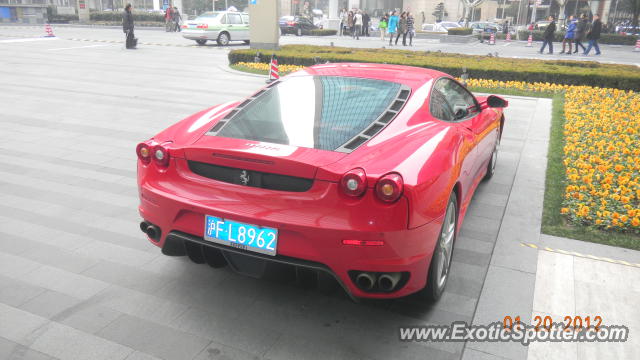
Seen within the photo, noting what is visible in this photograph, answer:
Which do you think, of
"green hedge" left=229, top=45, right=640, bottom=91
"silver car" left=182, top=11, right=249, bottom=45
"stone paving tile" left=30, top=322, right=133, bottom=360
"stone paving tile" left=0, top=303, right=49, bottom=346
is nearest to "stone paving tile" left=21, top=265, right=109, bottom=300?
"stone paving tile" left=0, top=303, right=49, bottom=346

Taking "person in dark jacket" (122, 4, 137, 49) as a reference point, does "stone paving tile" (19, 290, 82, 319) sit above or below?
below

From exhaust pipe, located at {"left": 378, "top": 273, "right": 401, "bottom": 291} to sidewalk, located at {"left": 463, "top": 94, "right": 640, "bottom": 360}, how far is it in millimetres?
609

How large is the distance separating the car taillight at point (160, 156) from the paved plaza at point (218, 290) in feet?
2.99

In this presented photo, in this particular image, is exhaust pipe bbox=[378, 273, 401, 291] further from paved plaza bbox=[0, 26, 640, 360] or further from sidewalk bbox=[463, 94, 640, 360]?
sidewalk bbox=[463, 94, 640, 360]

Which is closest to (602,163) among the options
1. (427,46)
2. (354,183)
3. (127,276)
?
(354,183)

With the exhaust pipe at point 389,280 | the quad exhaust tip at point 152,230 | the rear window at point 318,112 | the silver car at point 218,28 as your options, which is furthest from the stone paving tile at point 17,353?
the silver car at point 218,28

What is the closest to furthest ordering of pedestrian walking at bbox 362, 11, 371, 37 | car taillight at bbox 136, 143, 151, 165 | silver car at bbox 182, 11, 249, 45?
car taillight at bbox 136, 143, 151, 165, silver car at bbox 182, 11, 249, 45, pedestrian walking at bbox 362, 11, 371, 37

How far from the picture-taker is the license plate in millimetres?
2967

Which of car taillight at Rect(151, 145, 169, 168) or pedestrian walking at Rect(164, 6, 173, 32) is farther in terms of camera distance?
pedestrian walking at Rect(164, 6, 173, 32)

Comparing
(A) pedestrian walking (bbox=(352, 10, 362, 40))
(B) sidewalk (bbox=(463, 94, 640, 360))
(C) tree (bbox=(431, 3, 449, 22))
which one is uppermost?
(C) tree (bbox=(431, 3, 449, 22))

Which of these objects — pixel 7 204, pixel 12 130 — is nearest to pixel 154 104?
pixel 12 130

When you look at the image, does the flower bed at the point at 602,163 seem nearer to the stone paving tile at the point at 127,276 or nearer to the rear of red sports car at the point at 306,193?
the rear of red sports car at the point at 306,193

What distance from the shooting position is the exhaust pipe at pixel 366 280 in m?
2.92

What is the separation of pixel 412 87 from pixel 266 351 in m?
2.20
